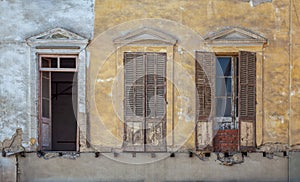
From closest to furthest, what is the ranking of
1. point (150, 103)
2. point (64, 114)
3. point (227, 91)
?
point (150, 103), point (227, 91), point (64, 114)

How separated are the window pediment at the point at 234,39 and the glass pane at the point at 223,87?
2.64ft

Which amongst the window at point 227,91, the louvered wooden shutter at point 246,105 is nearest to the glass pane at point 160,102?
the window at point 227,91

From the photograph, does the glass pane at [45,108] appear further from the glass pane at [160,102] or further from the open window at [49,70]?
the glass pane at [160,102]

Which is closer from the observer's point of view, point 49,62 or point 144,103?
point 144,103

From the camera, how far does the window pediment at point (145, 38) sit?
12.0m

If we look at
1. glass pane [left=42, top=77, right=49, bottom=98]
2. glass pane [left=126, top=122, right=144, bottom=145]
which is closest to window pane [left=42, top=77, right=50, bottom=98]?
glass pane [left=42, top=77, right=49, bottom=98]

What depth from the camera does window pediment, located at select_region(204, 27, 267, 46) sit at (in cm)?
1199

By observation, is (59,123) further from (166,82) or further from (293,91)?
(293,91)

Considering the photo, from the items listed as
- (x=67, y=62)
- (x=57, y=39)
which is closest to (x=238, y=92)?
(x=67, y=62)

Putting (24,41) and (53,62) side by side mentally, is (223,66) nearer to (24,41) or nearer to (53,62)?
(53,62)

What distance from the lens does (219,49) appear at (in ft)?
39.6

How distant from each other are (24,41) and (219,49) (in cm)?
421

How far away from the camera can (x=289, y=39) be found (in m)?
12.2

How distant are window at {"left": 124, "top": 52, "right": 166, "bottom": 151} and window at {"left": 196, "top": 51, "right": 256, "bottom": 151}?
0.81 meters
